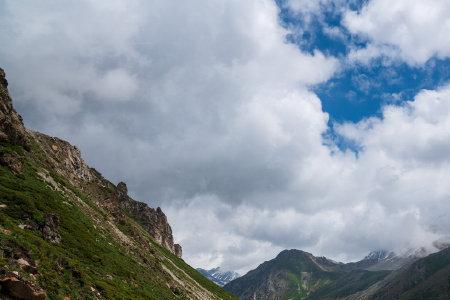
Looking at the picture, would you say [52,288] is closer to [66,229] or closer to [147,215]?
[66,229]

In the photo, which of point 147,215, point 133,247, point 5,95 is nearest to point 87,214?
point 133,247

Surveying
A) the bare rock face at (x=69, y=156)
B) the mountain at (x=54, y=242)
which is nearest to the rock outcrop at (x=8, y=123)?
the mountain at (x=54, y=242)

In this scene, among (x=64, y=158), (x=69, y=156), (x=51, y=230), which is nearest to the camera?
(x=51, y=230)

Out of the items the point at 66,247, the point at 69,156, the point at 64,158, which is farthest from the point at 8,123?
the point at 69,156

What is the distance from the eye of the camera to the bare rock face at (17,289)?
29.1 metres

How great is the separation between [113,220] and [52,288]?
68.7 metres

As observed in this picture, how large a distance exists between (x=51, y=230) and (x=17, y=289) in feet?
88.7

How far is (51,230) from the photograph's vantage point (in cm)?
5512

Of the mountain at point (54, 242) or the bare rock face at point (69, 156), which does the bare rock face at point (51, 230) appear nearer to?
the mountain at point (54, 242)

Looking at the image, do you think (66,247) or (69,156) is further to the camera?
(69,156)

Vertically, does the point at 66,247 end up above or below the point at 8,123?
below

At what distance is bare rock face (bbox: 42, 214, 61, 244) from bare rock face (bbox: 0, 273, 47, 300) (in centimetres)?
2431

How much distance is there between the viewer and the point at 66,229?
62969 millimetres

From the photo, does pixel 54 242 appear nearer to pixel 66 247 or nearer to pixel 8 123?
pixel 66 247
